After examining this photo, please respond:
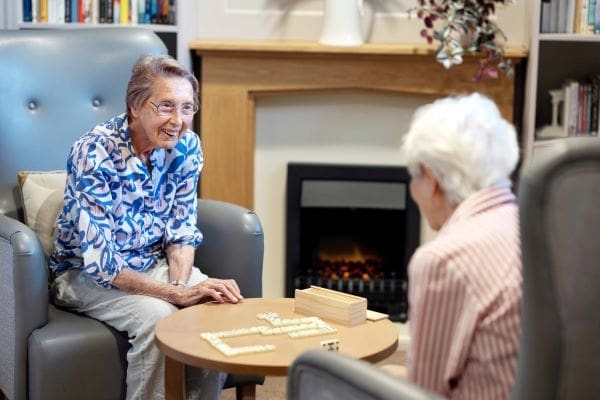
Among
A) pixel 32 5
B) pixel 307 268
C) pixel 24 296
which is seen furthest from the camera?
pixel 307 268

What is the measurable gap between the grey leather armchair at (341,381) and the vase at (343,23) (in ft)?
7.42

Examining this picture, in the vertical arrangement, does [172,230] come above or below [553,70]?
below

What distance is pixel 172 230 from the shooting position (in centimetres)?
268

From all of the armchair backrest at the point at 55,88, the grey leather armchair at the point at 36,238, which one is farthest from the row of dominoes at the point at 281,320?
the armchair backrest at the point at 55,88

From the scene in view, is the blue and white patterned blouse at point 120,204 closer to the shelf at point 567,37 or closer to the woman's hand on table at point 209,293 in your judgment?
the woman's hand on table at point 209,293

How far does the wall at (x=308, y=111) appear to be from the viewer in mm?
3848

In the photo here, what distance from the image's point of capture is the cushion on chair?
2729mm

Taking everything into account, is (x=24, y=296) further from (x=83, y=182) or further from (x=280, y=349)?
(x=280, y=349)

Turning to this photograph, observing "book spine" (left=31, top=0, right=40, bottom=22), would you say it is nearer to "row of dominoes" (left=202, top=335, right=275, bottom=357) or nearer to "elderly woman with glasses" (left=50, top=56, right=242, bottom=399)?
"elderly woman with glasses" (left=50, top=56, right=242, bottom=399)

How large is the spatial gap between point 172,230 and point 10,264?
0.43 metres

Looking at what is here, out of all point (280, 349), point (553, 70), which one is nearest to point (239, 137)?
point (553, 70)

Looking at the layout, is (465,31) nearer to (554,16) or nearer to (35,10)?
(554,16)

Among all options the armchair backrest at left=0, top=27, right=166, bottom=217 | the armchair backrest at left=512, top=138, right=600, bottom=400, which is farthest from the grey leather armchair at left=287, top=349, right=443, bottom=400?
the armchair backrest at left=0, top=27, right=166, bottom=217

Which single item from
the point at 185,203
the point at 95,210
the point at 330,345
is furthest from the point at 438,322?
the point at 185,203
